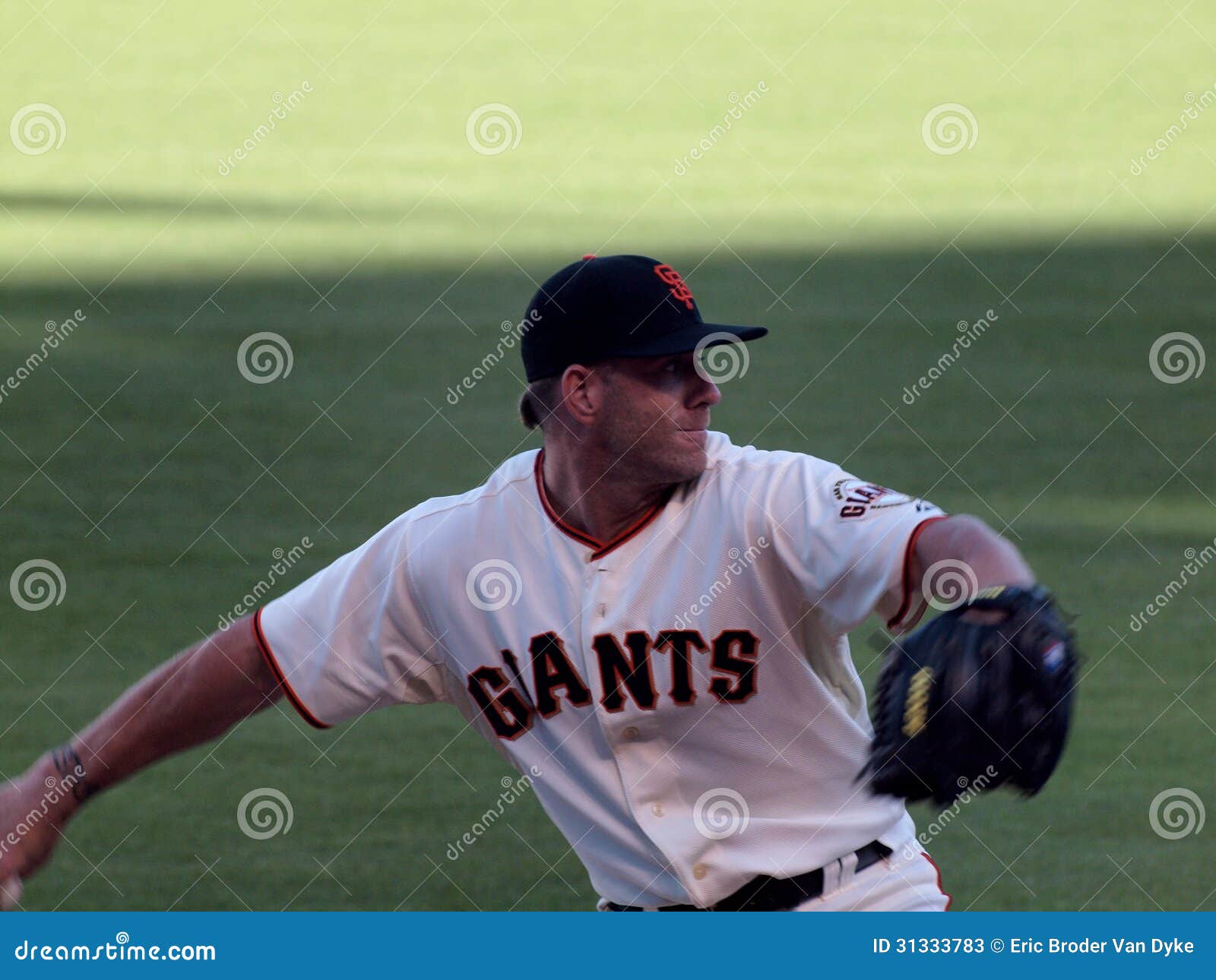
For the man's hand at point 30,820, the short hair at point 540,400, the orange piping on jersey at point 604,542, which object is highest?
the short hair at point 540,400

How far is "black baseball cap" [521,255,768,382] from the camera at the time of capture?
4074 millimetres

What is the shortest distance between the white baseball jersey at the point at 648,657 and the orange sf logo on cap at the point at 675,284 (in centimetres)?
33

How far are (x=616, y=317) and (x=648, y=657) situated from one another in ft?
2.58

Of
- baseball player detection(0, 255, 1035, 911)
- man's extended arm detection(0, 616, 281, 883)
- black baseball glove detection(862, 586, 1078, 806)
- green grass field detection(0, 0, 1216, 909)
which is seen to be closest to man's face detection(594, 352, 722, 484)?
baseball player detection(0, 255, 1035, 911)

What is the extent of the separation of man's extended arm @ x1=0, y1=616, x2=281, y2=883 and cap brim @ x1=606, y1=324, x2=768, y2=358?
3.68 feet

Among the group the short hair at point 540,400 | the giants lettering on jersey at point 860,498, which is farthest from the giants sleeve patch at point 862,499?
the short hair at point 540,400

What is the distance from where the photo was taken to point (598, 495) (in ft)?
13.7

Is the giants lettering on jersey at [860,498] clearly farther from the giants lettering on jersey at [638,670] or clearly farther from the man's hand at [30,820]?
the man's hand at [30,820]

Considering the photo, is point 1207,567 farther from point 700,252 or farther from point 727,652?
point 700,252

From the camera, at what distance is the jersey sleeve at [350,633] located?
13.8 feet

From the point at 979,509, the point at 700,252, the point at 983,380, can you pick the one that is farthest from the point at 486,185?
the point at 979,509

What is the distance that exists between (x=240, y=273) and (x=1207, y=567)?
8.69 meters

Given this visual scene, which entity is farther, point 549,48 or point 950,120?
point 549,48

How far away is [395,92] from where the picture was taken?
20.5 m
